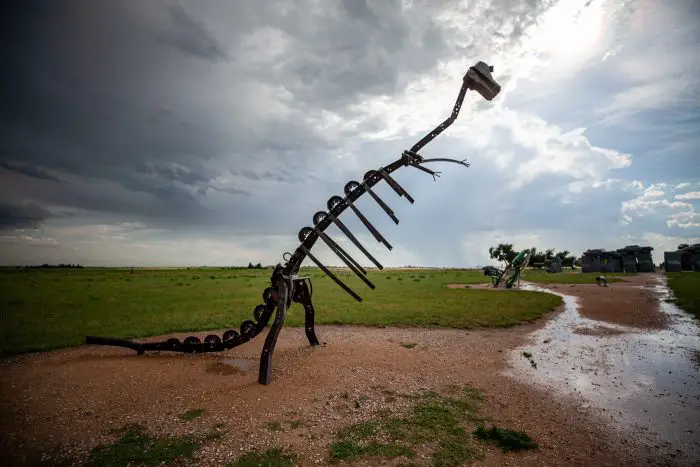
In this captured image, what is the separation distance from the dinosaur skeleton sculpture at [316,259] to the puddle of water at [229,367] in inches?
20.4

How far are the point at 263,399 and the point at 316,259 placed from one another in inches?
153

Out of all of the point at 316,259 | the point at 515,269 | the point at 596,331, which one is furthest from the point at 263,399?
the point at 515,269

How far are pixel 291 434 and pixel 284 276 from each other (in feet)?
14.4

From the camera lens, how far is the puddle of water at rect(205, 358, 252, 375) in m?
9.60

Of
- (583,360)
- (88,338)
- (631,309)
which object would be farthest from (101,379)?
(631,309)

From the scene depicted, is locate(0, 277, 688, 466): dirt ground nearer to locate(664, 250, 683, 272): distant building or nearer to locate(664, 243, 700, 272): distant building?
locate(664, 250, 683, 272): distant building

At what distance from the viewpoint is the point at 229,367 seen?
32.8 ft

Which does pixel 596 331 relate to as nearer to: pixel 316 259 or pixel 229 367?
pixel 316 259

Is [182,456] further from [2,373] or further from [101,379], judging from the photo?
[2,373]

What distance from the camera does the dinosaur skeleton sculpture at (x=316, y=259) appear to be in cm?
750

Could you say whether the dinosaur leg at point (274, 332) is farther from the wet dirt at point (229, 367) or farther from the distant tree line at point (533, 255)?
the distant tree line at point (533, 255)

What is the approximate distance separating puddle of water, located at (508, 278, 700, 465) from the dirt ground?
0.71 meters

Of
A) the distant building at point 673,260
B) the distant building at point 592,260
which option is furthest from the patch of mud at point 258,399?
the distant building at point 592,260

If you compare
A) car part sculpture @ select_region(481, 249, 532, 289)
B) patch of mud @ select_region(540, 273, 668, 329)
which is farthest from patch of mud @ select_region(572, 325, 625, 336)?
car part sculpture @ select_region(481, 249, 532, 289)
